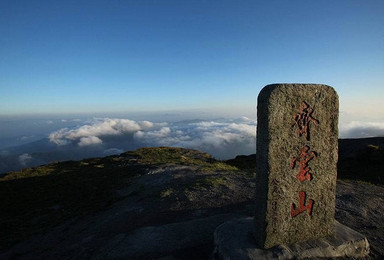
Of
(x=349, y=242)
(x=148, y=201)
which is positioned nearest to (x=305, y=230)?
(x=349, y=242)

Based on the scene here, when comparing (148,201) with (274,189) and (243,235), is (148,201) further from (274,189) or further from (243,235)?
(274,189)

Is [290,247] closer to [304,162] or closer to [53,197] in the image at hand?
[304,162]

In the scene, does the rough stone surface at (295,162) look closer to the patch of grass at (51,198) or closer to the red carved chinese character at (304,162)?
the red carved chinese character at (304,162)

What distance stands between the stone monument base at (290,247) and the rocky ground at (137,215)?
0.59 m

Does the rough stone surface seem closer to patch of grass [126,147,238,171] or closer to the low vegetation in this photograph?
the low vegetation

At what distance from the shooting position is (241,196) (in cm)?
1067

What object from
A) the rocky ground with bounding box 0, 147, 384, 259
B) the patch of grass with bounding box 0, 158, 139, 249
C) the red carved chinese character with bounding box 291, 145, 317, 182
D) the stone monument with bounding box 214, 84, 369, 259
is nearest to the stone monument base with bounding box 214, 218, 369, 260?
the stone monument with bounding box 214, 84, 369, 259

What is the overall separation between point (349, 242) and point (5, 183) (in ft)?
75.8

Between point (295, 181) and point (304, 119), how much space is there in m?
1.47

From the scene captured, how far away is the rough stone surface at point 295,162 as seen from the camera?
5.02 m

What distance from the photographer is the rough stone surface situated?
502cm

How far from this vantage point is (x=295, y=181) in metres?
5.34

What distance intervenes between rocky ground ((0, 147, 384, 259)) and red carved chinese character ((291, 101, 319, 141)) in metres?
3.67

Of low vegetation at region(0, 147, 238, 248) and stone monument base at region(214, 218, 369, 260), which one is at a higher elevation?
stone monument base at region(214, 218, 369, 260)
